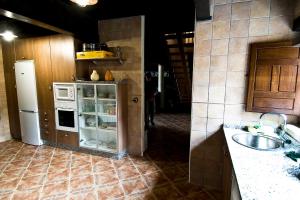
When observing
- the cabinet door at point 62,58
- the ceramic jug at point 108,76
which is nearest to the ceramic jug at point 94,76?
the ceramic jug at point 108,76

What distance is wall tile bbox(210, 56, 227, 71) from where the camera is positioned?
1.99 meters

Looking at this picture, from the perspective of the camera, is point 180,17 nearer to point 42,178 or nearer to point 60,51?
point 60,51

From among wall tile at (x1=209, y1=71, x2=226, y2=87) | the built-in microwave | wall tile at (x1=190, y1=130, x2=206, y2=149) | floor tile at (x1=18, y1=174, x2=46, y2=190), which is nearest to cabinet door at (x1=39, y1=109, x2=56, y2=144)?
the built-in microwave

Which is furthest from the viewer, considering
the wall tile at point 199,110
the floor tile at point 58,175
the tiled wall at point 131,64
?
the tiled wall at point 131,64

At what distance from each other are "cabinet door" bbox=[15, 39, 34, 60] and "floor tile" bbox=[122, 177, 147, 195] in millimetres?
2781

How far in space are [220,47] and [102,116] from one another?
218 cm

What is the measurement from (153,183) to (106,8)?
245 centimetres

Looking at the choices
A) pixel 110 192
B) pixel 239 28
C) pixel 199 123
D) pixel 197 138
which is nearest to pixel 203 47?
pixel 239 28

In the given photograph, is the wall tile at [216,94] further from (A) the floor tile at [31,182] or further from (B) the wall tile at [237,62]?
(A) the floor tile at [31,182]

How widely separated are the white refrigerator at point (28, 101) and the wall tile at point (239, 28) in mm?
3271

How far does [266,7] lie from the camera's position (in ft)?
5.85

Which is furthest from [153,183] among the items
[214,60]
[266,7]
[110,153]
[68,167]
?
[266,7]

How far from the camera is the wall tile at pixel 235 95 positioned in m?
1.96

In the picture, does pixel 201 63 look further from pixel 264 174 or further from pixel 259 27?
pixel 264 174
